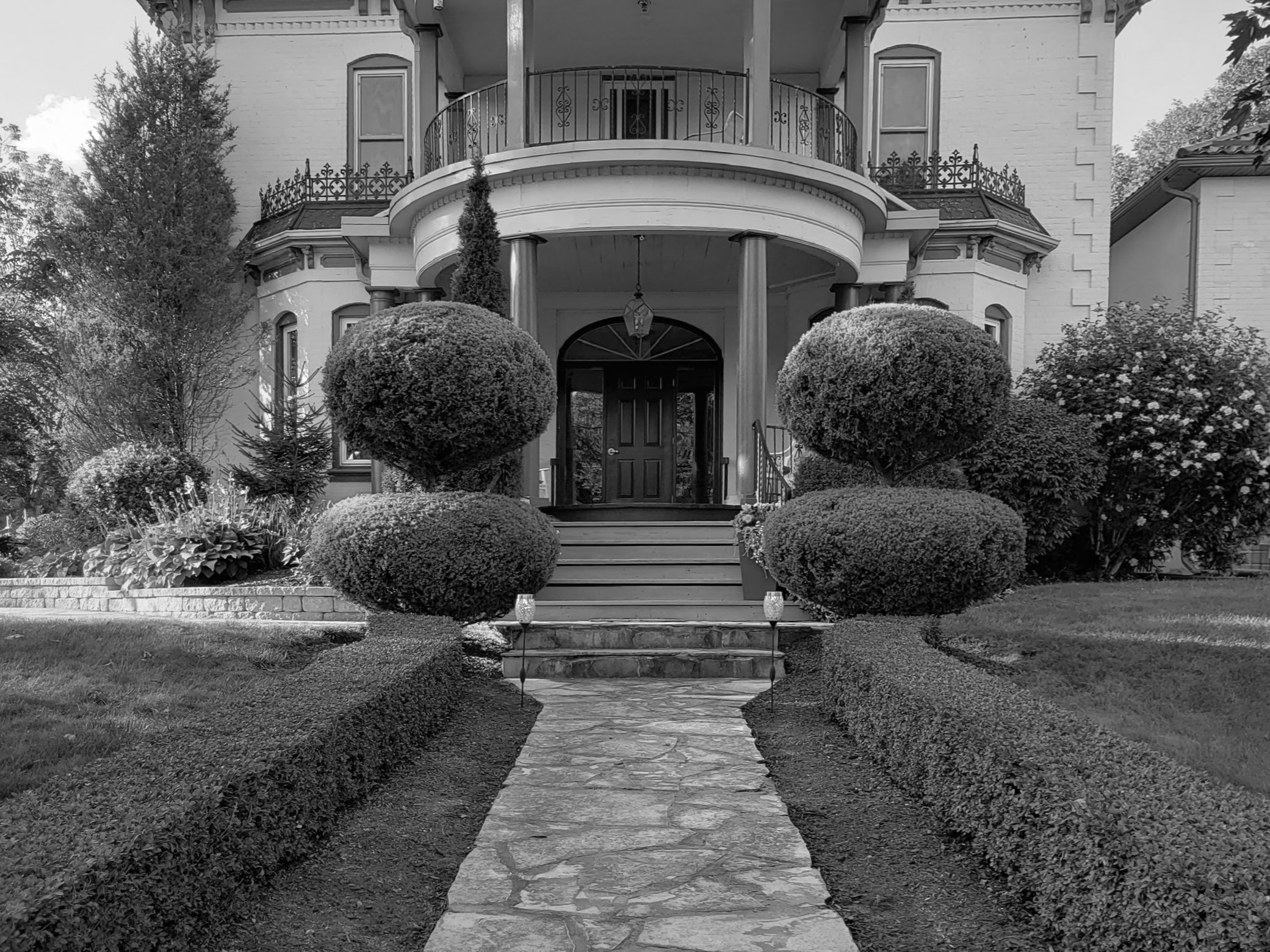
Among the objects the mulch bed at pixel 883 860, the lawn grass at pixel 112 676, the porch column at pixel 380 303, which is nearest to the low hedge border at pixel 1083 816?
the mulch bed at pixel 883 860

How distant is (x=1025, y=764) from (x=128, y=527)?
11200 mm

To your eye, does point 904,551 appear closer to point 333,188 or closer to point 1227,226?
point 333,188

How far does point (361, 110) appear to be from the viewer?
1606 cm

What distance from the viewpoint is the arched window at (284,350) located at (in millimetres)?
15078

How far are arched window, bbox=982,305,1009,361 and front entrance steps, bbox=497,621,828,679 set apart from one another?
25.5 feet

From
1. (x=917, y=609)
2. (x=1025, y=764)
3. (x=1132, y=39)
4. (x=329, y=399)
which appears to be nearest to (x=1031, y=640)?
(x=917, y=609)

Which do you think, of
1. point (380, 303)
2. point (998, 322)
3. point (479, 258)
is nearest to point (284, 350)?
point (380, 303)

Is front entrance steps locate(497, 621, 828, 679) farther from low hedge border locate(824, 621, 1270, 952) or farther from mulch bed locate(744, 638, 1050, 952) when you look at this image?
low hedge border locate(824, 621, 1270, 952)

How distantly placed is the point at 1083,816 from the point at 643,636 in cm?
538

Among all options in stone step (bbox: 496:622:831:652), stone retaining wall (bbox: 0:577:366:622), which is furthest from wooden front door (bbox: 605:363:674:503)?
stone step (bbox: 496:622:831:652)

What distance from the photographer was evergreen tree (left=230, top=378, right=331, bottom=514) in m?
12.7

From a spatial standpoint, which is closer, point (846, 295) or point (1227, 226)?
point (846, 295)

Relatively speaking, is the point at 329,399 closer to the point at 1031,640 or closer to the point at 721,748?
the point at 721,748

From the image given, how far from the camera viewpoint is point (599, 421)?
15.4 m
